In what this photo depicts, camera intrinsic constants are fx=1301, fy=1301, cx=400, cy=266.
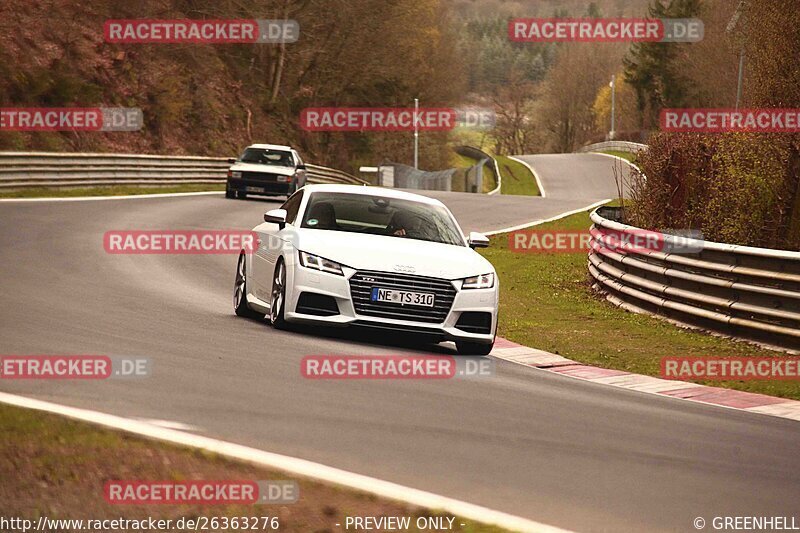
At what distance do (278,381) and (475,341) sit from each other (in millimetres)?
3345

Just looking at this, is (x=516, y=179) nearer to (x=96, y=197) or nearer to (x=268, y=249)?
(x=96, y=197)

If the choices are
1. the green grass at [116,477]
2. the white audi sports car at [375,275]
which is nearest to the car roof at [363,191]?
the white audi sports car at [375,275]

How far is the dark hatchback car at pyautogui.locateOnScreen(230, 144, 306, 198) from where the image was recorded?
37.5m

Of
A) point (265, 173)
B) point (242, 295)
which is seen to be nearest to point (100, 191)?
point (265, 173)

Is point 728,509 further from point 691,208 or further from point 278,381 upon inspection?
point 691,208

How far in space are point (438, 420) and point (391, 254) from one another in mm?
3957

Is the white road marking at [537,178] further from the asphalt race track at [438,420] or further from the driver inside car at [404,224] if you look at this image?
the asphalt race track at [438,420]

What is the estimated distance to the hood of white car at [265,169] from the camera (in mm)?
37500

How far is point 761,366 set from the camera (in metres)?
13.2

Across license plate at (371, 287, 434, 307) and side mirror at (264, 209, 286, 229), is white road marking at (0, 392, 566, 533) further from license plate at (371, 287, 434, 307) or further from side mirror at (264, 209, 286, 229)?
side mirror at (264, 209, 286, 229)

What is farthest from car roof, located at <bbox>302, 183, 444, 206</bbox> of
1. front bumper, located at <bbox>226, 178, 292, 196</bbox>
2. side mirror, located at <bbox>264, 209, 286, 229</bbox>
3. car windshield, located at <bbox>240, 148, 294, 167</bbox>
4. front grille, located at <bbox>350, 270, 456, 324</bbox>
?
car windshield, located at <bbox>240, 148, 294, 167</bbox>

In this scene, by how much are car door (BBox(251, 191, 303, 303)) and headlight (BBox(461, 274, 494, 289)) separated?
184cm

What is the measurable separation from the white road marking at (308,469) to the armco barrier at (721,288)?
8.38 metres

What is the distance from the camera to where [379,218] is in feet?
45.1
